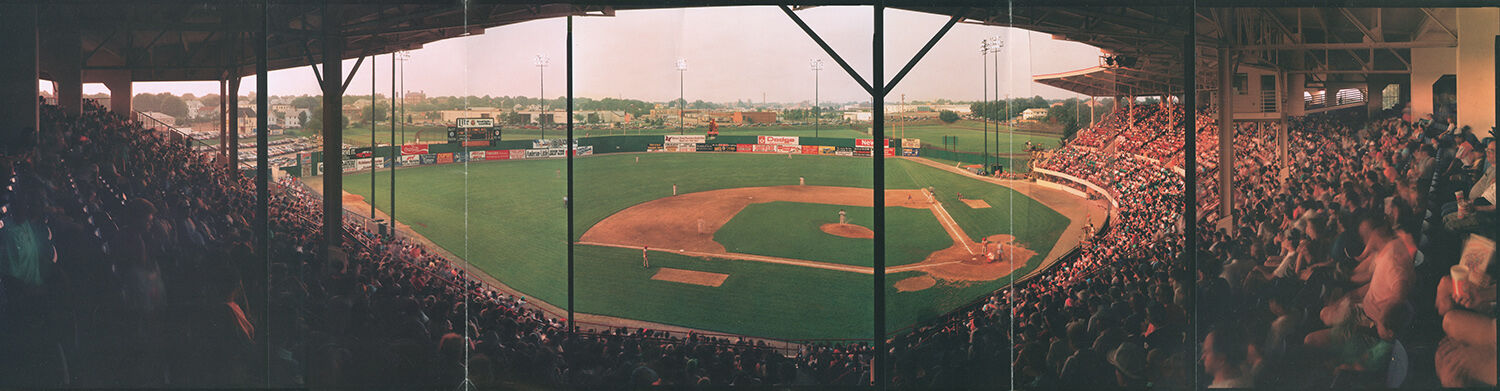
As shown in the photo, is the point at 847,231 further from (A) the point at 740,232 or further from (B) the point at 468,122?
(B) the point at 468,122

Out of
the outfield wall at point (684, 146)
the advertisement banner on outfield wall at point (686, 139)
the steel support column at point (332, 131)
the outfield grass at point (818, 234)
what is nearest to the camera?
the steel support column at point (332, 131)

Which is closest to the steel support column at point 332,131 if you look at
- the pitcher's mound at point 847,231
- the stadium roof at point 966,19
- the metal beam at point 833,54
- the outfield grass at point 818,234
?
the stadium roof at point 966,19

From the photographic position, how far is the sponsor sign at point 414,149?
8.35 m

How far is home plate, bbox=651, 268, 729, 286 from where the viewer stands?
17.2 metres

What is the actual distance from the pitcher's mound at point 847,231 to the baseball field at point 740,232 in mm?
52

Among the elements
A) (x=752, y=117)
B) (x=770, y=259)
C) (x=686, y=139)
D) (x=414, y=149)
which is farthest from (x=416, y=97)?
(x=686, y=139)

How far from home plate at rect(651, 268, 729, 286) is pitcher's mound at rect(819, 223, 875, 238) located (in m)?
5.29

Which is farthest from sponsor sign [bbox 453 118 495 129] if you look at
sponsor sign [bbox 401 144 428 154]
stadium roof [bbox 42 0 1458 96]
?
stadium roof [bbox 42 0 1458 96]

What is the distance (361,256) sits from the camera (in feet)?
18.9

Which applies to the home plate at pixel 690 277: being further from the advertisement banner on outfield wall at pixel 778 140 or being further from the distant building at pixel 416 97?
the distant building at pixel 416 97

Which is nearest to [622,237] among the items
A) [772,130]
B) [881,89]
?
[772,130]

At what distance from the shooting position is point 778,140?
25.1 m

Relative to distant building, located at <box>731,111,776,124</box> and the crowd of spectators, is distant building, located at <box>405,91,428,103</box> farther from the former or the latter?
distant building, located at <box>731,111,776,124</box>

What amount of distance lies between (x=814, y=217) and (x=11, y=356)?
19340 millimetres
